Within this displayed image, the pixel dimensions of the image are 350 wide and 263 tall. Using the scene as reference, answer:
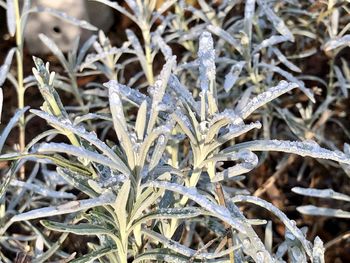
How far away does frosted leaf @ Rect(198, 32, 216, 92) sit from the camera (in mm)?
800

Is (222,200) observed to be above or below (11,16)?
below

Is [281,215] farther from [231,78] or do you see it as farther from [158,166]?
[231,78]

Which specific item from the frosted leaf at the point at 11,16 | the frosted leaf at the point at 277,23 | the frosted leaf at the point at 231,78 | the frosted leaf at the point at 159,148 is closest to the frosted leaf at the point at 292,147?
the frosted leaf at the point at 159,148

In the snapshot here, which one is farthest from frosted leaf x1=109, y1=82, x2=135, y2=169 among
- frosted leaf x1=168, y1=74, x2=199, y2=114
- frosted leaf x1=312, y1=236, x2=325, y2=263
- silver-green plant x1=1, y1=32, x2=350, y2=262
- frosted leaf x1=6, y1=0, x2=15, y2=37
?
frosted leaf x1=6, y1=0, x2=15, y2=37

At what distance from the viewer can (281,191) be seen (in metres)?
1.64

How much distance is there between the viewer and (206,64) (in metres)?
0.81

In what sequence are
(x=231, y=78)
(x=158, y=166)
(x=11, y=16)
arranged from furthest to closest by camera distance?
(x=11, y=16) → (x=231, y=78) → (x=158, y=166)

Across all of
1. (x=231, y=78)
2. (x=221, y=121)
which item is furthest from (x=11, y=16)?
(x=221, y=121)

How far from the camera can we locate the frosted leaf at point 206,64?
800 millimetres

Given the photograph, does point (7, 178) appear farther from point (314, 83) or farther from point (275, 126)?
point (314, 83)

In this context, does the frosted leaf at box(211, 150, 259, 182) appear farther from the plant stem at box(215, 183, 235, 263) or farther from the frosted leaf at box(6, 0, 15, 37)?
the frosted leaf at box(6, 0, 15, 37)

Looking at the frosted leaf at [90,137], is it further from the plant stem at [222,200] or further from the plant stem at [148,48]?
the plant stem at [148,48]

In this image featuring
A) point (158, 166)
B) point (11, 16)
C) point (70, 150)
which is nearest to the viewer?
point (70, 150)

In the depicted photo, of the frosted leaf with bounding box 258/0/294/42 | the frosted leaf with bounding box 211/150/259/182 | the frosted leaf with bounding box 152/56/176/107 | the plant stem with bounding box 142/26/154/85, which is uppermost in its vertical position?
the frosted leaf with bounding box 258/0/294/42
